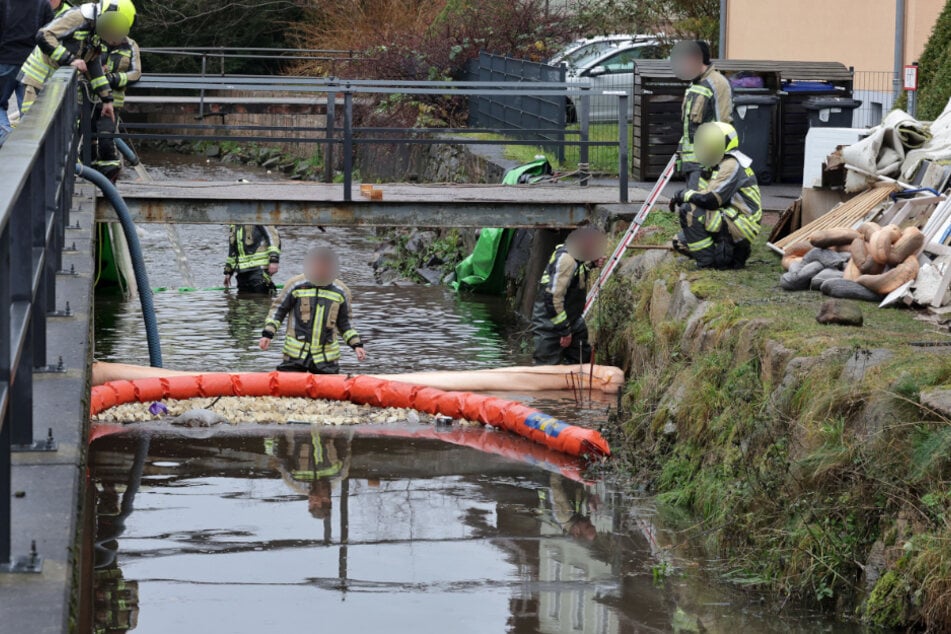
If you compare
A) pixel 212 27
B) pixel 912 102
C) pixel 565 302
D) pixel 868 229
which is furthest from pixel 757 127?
pixel 212 27

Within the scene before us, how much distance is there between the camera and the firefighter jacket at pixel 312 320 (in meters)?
10.5

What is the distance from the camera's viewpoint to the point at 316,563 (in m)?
6.60

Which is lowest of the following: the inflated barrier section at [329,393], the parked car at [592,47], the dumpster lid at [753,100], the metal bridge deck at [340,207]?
the inflated barrier section at [329,393]

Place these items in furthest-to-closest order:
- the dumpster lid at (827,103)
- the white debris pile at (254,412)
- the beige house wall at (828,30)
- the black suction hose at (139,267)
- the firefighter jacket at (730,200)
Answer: the beige house wall at (828,30) < the dumpster lid at (827,103) < the black suction hose at (139,267) < the firefighter jacket at (730,200) < the white debris pile at (254,412)

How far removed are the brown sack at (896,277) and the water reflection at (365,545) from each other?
234 cm

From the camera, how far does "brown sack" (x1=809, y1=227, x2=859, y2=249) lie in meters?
9.92

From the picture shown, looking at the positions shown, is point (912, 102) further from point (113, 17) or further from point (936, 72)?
point (113, 17)

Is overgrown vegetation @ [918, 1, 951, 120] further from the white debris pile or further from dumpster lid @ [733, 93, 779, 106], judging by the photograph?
the white debris pile

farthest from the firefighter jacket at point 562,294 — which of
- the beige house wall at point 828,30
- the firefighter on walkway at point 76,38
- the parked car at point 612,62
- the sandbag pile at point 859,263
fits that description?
the parked car at point 612,62

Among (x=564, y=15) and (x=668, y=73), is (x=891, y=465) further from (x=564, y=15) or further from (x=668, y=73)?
(x=564, y=15)

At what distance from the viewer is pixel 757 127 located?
1581 cm

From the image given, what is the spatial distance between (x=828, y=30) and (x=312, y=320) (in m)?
13.3

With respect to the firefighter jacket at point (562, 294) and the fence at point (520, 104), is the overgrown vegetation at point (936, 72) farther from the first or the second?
the fence at point (520, 104)

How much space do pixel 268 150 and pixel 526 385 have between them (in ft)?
77.9
